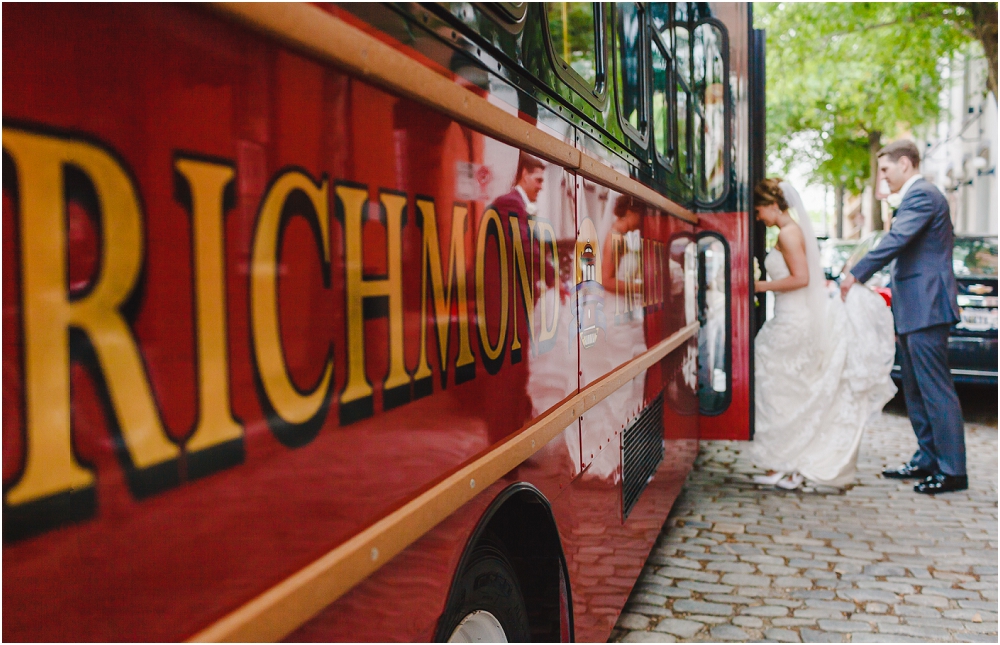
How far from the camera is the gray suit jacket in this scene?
4.96 meters

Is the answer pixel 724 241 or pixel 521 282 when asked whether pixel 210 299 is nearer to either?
pixel 521 282

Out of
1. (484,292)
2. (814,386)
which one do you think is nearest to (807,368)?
(814,386)

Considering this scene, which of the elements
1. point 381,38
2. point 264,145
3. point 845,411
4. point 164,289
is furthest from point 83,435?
point 845,411

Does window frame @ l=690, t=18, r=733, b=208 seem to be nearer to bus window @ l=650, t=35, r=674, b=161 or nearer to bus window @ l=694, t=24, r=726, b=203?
bus window @ l=694, t=24, r=726, b=203

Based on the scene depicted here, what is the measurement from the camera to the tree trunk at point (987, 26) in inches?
356

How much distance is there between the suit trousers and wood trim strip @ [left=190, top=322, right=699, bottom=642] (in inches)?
161

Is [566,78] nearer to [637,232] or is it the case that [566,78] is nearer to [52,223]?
[637,232]

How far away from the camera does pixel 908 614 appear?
3.24 meters

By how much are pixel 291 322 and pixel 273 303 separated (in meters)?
0.04

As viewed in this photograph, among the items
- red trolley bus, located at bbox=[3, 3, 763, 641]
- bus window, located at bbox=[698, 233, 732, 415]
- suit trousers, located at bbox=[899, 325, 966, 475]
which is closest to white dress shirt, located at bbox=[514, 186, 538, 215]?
red trolley bus, located at bbox=[3, 3, 763, 641]

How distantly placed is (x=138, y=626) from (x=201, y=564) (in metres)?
0.08

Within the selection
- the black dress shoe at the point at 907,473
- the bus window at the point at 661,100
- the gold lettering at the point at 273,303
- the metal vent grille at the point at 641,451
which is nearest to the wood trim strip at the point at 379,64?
the gold lettering at the point at 273,303

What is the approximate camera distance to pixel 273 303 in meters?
0.89

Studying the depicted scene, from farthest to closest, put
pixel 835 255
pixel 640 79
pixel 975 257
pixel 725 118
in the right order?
pixel 835 255
pixel 975 257
pixel 725 118
pixel 640 79
